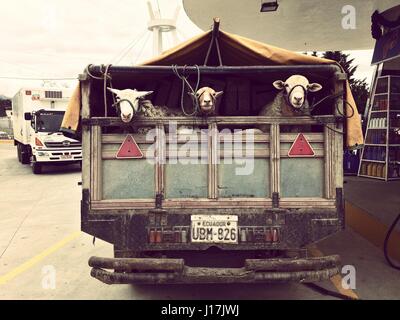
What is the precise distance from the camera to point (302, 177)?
4.13 meters

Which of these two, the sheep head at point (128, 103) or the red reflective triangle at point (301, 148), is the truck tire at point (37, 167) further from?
the red reflective triangle at point (301, 148)

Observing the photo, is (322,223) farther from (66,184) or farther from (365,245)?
(66,184)

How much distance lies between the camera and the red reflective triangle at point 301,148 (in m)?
4.09

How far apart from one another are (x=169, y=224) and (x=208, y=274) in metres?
0.59

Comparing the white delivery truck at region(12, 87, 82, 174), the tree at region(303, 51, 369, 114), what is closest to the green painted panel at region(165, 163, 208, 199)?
the white delivery truck at region(12, 87, 82, 174)

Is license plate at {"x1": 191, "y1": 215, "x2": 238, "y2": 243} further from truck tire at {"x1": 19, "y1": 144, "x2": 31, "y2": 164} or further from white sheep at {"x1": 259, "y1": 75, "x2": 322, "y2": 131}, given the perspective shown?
truck tire at {"x1": 19, "y1": 144, "x2": 31, "y2": 164}

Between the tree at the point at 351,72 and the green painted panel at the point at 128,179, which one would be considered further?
Answer: the tree at the point at 351,72

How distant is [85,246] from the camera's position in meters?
6.81

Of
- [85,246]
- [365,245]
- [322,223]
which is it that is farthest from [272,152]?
[85,246]

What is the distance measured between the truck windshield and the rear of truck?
42.6 feet

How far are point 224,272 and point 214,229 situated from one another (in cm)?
41

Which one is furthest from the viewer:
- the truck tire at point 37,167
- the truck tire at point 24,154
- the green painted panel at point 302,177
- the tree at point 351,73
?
the tree at point 351,73

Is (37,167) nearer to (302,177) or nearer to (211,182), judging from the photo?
(211,182)

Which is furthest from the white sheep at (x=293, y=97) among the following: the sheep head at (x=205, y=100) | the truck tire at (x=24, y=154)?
the truck tire at (x=24, y=154)
